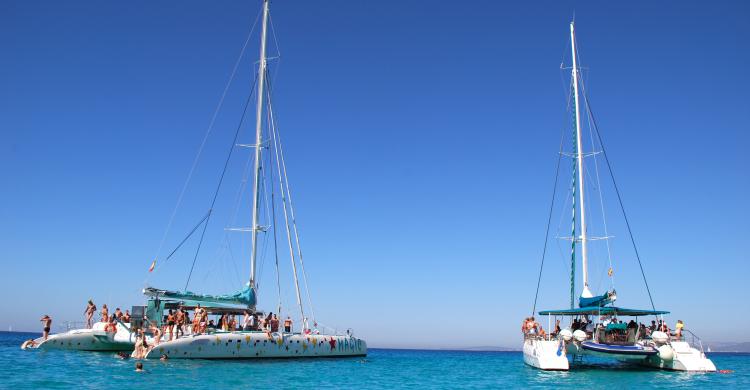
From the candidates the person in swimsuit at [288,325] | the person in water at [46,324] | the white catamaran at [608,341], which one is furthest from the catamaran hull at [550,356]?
the person in water at [46,324]

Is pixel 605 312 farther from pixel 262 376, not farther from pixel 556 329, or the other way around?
pixel 262 376

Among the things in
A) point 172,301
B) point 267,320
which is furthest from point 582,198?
point 172,301

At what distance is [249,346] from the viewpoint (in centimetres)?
3017

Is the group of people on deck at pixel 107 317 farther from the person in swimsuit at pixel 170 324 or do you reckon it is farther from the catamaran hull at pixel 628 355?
the catamaran hull at pixel 628 355

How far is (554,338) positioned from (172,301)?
19.2 m

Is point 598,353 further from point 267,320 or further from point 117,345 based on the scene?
point 117,345

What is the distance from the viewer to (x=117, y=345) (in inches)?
1262

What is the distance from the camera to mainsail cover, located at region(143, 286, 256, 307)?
30.8 metres

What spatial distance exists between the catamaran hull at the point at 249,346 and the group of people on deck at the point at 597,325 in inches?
425

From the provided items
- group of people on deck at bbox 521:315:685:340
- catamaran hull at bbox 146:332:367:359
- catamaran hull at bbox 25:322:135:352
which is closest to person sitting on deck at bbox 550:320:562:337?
group of people on deck at bbox 521:315:685:340

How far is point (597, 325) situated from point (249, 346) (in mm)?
16560

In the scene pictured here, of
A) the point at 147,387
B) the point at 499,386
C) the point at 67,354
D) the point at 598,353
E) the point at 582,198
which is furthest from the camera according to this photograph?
the point at 582,198

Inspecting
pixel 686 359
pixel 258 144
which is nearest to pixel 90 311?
pixel 258 144

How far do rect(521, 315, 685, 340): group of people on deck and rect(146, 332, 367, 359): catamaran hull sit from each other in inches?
425
